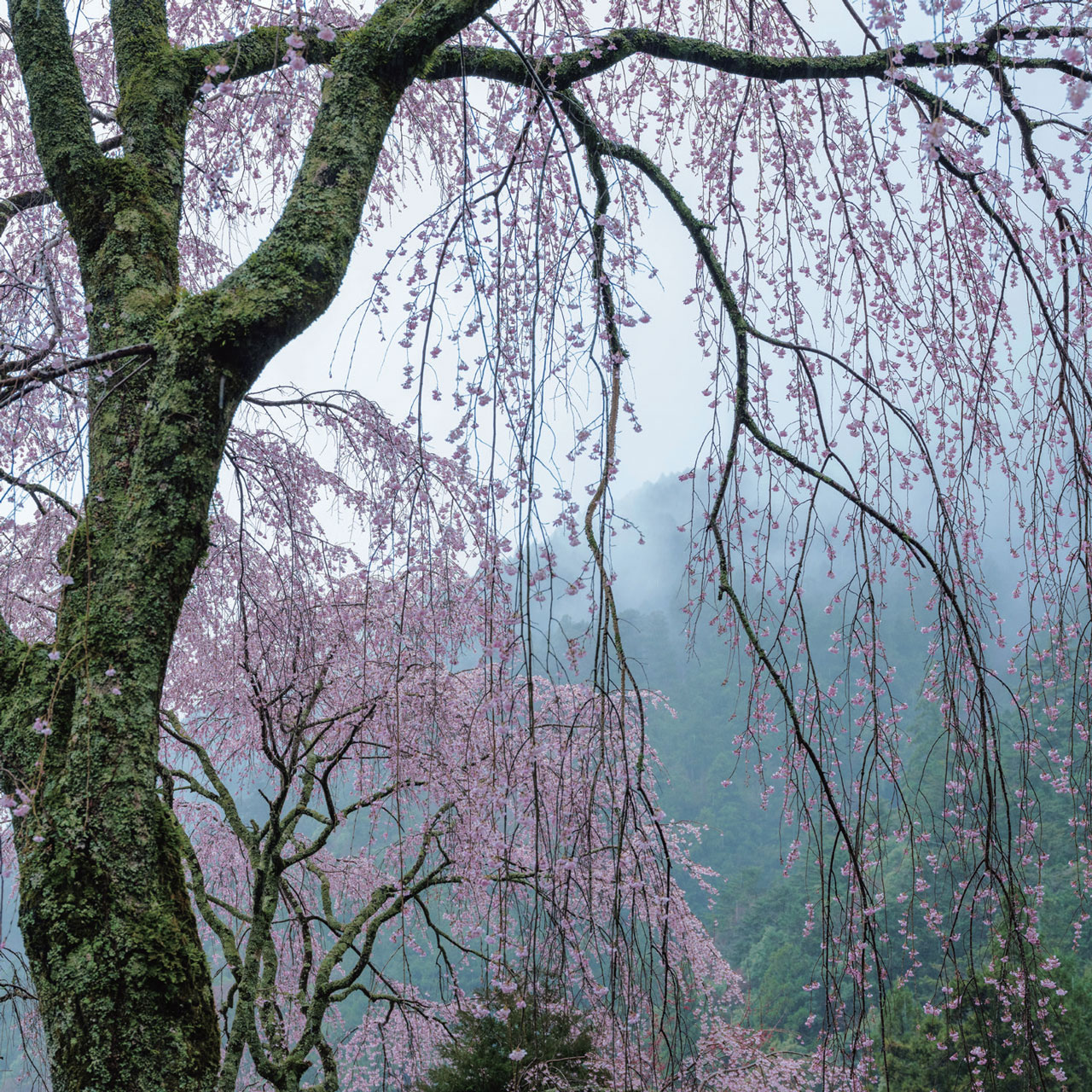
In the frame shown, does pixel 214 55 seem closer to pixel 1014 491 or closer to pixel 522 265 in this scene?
pixel 522 265

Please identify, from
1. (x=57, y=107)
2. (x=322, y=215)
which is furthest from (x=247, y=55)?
(x=322, y=215)

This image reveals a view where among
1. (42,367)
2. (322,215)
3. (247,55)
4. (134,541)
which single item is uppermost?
(247,55)

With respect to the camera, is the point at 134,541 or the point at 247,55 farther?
the point at 247,55

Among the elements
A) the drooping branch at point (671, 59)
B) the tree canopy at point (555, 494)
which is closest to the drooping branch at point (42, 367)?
the tree canopy at point (555, 494)

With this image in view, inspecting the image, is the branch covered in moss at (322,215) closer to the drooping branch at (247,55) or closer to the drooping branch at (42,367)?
the drooping branch at (42,367)

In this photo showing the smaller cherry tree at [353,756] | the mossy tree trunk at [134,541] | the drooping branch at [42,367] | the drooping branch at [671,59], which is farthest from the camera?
the smaller cherry tree at [353,756]

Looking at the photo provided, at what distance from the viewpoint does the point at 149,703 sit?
5.29ft

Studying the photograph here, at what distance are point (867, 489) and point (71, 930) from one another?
195cm

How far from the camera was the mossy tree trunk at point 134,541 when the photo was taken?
1416mm

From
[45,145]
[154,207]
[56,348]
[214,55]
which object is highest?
[214,55]

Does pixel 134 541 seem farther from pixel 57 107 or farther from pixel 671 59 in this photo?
pixel 671 59

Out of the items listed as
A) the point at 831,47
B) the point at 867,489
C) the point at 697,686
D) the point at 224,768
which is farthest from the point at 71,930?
the point at 697,686

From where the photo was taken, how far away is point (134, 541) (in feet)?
5.38

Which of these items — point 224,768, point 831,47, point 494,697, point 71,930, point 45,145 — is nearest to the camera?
point 71,930
